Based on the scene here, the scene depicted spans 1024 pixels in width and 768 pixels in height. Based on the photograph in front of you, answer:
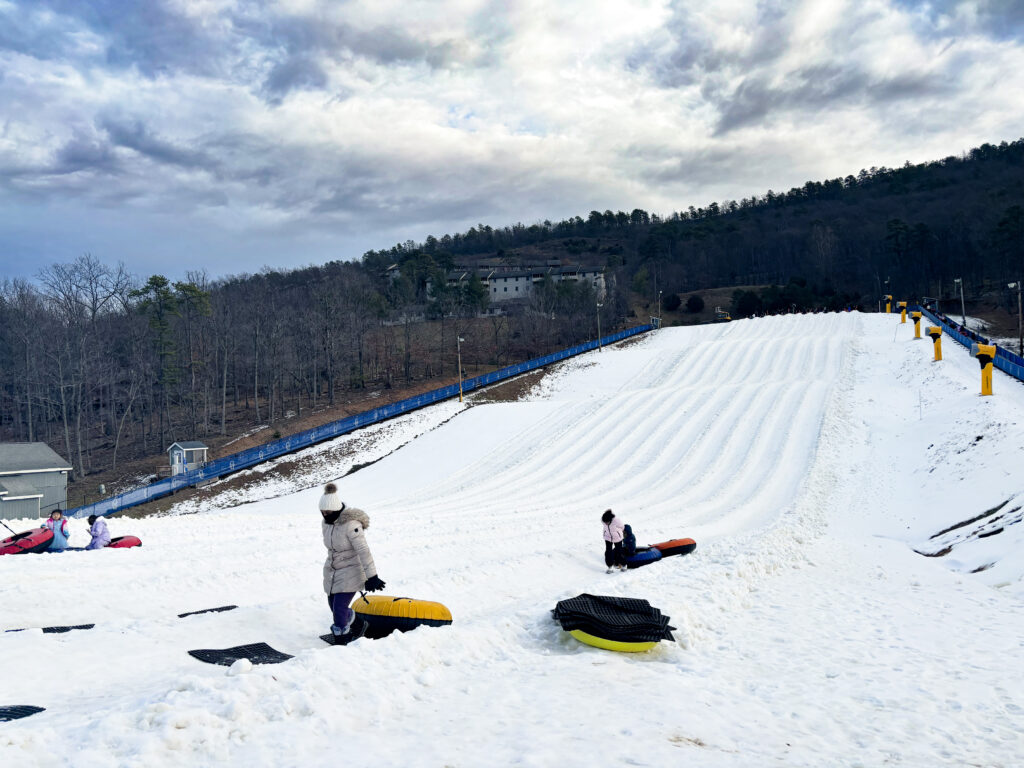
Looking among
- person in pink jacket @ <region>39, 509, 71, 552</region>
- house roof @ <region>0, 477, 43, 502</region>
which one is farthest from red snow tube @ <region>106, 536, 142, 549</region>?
house roof @ <region>0, 477, 43, 502</region>

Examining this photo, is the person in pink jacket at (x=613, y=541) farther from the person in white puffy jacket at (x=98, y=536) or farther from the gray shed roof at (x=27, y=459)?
the gray shed roof at (x=27, y=459)

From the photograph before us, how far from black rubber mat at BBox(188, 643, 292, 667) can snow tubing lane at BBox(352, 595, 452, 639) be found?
0.99 metres

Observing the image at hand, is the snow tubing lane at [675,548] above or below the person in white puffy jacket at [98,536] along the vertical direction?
below

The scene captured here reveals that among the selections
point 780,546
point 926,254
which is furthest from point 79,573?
point 926,254

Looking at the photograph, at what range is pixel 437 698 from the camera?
5.94 meters

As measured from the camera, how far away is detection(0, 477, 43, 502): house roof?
30.6 metres

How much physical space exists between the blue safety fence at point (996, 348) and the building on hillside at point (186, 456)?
39539 millimetres

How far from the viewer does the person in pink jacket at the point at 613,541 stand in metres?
13.1

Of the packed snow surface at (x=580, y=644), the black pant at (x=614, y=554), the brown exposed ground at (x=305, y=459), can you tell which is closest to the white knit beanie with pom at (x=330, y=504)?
the packed snow surface at (x=580, y=644)

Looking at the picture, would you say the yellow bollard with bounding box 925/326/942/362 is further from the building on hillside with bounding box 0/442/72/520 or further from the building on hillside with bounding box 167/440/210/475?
the building on hillside with bounding box 0/442/72/520

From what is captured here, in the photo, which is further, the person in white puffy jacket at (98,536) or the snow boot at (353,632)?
the person in white puffy jacket at (98,536)

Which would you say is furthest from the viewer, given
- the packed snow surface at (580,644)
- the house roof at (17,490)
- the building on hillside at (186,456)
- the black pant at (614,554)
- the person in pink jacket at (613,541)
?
the building on hillside at (186,456)

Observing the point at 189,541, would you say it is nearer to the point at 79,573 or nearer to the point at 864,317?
the point at 79,573

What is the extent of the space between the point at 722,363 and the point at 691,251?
90.2 meters
